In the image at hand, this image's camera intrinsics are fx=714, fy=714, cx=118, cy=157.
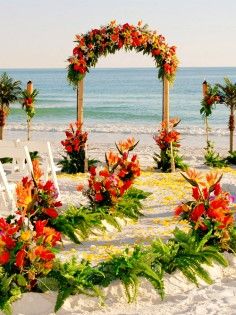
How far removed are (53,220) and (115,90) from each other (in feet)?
217

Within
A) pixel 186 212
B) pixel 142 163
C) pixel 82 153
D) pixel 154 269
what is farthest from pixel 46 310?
pixel 142 163

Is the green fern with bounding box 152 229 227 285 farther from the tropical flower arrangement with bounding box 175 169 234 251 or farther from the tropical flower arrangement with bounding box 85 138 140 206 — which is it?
the tropical flower arrangement with bounding box 85 138 140 206

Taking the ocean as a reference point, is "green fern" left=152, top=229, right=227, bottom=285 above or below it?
above

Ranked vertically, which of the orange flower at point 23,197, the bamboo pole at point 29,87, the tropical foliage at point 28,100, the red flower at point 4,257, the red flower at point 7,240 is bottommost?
the red flower at point 4,257

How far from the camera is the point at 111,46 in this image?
14.1 meters

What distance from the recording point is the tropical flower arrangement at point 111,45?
14031mm

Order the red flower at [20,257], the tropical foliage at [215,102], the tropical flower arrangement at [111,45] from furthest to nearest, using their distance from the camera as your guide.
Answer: the tropical foliage at [215,102], the tropical flower arrangement at [111,45], the red flower at [20,257]

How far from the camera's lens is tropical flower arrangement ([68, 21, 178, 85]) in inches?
552

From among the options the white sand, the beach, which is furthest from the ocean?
the white sand

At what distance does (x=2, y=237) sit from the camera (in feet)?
19.9

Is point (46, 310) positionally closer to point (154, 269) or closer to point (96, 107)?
point (154, 269)

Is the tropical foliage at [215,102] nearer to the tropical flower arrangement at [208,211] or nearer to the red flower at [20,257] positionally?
the tropical flower arrangement at [208,211]

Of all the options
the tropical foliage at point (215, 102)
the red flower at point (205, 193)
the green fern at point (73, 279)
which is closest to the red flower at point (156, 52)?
the tropical foliage at point (215, 102)

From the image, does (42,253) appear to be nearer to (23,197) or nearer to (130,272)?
(23,197)
